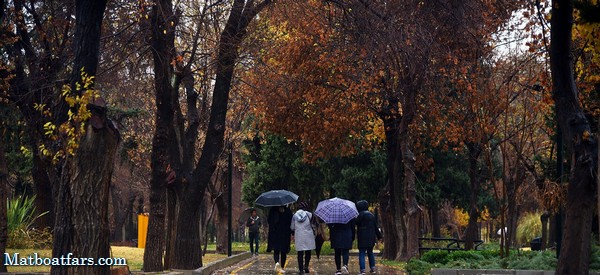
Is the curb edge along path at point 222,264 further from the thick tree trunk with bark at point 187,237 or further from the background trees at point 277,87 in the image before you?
the background trees at point 277,87

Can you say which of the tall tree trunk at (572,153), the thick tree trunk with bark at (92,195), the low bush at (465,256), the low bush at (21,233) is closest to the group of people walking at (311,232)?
the low bush at (465,256)

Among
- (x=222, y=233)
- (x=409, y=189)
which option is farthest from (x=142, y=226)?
(x=409, y=189)

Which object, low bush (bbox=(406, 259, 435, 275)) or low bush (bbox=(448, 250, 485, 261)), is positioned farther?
low bush (bbox=(448, 250, 485, 261))

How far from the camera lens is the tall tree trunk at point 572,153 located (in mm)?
15969

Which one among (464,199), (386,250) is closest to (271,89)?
(386,250)

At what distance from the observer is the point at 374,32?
19594 millimetres

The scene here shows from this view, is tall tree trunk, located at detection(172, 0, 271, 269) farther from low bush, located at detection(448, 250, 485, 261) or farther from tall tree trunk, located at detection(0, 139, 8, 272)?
low bush, located at detection(448, 250, 485, 261)

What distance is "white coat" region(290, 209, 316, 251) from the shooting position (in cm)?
2370

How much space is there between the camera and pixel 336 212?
23500mm

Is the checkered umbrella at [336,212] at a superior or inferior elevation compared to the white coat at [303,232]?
superior

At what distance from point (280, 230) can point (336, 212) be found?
64.6 inches

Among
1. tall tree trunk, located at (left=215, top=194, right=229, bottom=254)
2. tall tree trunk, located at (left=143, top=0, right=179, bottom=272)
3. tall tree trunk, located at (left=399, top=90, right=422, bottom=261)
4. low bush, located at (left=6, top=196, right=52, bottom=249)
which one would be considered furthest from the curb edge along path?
tall tree trunk, located at (left=215, top=194, right=229, bottom=254)

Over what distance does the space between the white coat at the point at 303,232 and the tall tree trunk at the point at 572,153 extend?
27.9 feet

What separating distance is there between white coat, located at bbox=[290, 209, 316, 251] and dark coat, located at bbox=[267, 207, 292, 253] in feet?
1.56
